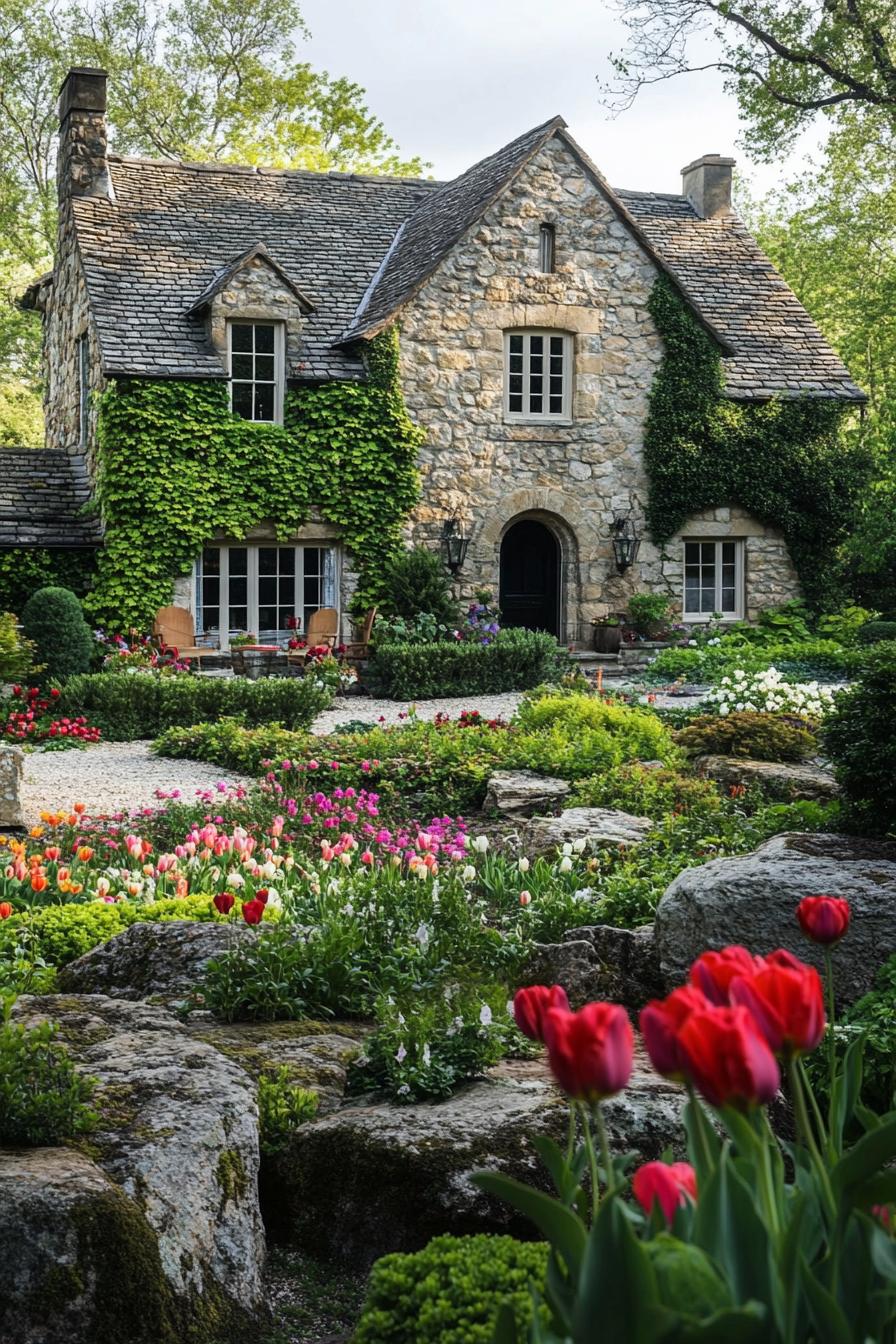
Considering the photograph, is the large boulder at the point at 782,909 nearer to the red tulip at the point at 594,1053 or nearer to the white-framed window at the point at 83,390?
the red tulip at the point at 594,1053

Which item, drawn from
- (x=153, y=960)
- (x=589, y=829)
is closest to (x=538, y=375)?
(x=589, y=829)

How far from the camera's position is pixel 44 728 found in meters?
15.0

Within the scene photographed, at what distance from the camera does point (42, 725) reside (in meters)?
15.2

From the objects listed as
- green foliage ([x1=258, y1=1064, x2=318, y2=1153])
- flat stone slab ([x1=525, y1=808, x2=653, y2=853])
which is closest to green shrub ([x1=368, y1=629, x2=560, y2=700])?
flat stone slab ([x1=525, y1=808, x2=653, y2=853])

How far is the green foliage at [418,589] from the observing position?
20.2 metres

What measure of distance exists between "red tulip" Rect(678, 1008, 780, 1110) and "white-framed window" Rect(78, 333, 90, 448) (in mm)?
20557

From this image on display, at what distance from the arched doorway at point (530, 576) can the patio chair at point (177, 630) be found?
5059mm

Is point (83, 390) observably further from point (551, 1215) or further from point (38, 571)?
point (551, 1215)

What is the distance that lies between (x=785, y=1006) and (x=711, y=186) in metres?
25.7

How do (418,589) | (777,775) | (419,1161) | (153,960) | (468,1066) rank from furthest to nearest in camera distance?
(418,589), (777,775), (153,960), (468,1066), (419,1161)

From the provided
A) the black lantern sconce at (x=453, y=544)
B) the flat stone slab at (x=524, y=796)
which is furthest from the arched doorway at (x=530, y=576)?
the flat stone slab at (x=524, y=796)

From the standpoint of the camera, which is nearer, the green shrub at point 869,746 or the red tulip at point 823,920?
the red tulip at point 823,920

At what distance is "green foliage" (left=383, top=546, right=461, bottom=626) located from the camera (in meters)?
20.2

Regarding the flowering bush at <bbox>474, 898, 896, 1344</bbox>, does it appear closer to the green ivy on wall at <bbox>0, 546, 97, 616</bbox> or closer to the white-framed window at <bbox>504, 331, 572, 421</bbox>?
the green ivy on wall at <bbox>0, 546, 97, 616</bbox>
